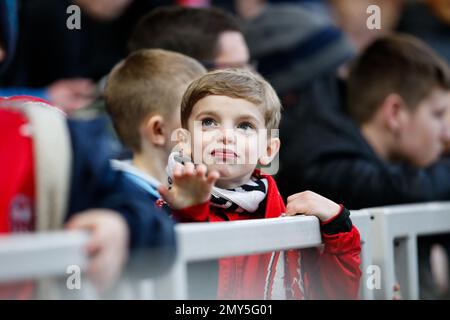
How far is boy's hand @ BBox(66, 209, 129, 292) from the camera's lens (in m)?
0.89

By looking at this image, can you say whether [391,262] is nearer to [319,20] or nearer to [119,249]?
[119,249]

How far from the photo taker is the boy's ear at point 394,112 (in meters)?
2.22

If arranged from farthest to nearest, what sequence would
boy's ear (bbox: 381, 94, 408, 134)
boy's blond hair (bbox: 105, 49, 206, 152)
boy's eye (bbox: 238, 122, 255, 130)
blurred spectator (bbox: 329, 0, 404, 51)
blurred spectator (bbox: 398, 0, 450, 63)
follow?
blurred spectator (bbox: 398, 0, 450, 63), blurred spectator (bbox: 329, 0, 404, 51), boy's ear (bbox: 381, 94, 408, 134), boy's blond hair (bbox: 105, 49, 206, 152), boy's eye (bbox: 238, 122, 255, 130)

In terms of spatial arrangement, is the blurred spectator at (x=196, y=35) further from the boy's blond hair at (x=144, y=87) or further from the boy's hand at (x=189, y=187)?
the boy's hand at (x=189, y=187)

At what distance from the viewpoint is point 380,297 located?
60.4 inches

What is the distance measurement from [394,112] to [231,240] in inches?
46.1

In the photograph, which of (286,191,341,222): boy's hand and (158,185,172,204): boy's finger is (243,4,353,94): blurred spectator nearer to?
(286,191,341,222): boy's hand

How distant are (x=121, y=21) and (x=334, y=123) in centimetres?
55

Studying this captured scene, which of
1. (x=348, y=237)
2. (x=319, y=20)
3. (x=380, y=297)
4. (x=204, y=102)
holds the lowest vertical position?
(x=380, y=297)

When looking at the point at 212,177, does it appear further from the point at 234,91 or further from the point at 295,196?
the point at 295,196

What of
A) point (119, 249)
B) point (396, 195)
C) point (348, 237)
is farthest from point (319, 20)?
point (119, 249)

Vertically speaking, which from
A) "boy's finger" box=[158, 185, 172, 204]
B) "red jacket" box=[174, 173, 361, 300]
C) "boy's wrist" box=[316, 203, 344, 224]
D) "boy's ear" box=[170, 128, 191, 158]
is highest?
"boy's ear" box=[170, 128, 191, 158]

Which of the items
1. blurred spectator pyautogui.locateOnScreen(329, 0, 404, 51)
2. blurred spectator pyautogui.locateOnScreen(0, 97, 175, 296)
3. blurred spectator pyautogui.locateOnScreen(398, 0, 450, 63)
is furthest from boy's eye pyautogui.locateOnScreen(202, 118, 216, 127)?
blurred spectator pyautogui.locateOnScreen(398, 0, 450, 63)

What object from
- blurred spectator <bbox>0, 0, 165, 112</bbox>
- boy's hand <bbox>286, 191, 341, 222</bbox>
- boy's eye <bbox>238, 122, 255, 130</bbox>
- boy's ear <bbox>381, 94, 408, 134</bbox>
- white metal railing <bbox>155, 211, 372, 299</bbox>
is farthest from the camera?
boy's ear <bbox>381, 94, 408, 134</bbox>
